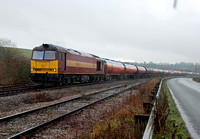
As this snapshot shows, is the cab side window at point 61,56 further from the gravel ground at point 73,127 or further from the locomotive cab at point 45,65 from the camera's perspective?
the gravel ground at point 73,127

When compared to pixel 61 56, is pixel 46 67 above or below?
below

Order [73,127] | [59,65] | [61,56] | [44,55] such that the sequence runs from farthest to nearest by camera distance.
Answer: [61,56] < [44,55] < [59,65] < [73,127]

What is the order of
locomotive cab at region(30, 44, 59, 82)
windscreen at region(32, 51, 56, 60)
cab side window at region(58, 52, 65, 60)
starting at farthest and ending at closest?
cab side window at region(58, 52, 65, 60)
windscreen at region(32, 51, 56, 60)
locomotive cab at region(30, 44, 59, 82)

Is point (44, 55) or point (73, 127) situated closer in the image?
point (73, 127)

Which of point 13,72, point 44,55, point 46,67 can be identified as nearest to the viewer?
point 46,67

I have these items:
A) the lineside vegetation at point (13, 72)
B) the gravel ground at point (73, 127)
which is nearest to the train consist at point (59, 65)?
the lineside vegetation at point (13, 72)

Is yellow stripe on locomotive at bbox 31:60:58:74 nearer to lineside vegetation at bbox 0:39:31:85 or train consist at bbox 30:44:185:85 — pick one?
train consist at bbox 30:44:185:85

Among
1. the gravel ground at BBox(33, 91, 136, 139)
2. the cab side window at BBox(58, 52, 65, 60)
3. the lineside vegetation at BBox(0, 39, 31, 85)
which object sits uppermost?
the cab side window at BBox(58, 52, 65, 60)

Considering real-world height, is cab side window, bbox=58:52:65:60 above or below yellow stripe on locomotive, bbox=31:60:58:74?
above

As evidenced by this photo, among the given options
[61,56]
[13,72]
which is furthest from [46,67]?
[13,72]

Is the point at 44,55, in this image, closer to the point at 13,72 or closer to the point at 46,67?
the point at 46,67

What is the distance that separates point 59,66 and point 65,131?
11.2 metres

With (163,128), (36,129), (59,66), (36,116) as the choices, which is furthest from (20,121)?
(59,66)

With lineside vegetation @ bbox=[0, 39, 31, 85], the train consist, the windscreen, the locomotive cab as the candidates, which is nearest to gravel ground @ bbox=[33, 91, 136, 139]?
the locomotive cab
